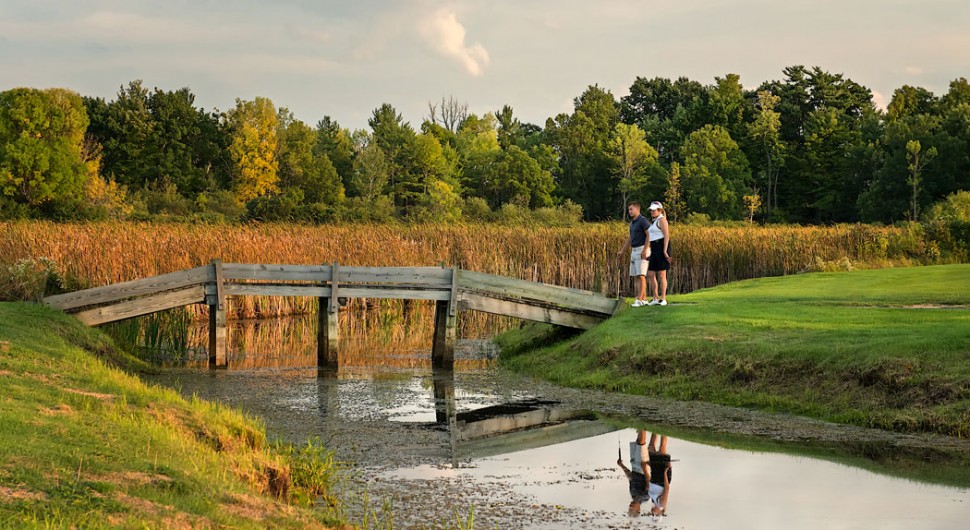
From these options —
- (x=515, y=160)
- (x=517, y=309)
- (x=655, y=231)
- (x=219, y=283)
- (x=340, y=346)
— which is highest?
(x=515, y=160)

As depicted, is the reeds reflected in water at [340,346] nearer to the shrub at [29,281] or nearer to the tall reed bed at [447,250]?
the tall reed bed at [447,250]

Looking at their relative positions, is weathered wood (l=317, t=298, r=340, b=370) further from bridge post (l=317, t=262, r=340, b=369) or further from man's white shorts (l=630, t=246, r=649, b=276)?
man's white shorts (l=630, t=246, r=649, b=276)

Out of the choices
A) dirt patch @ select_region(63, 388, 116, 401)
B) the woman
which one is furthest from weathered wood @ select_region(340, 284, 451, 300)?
dirt patch @ select_region(63, 388, 116, 401)

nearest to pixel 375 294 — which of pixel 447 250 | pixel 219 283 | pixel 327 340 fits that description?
pixel 327 340

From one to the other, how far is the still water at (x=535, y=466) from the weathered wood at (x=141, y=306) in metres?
2.63

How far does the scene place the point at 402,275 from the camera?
1897cm

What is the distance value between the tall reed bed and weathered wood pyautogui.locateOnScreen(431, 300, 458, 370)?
7.12 m

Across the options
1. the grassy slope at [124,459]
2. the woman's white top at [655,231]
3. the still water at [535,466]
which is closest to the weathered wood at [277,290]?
the still water at [535,466]

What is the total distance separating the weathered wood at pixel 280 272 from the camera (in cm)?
1909

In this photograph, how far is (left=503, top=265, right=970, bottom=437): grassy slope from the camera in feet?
39.3

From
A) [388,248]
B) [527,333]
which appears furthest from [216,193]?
[527,333]

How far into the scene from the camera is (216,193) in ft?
244

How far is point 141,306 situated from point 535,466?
34.8 feet

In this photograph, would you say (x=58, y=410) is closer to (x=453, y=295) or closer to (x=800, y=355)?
(x=800, y=355)
